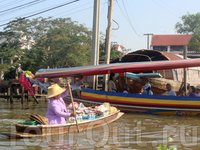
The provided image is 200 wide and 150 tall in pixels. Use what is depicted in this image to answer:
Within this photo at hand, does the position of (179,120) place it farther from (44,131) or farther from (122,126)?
(44,131)

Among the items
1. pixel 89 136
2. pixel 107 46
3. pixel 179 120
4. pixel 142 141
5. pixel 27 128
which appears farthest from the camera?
pixel 107 46

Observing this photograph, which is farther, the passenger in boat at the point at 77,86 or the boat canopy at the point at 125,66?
the passenger in boat at the point at 77,86

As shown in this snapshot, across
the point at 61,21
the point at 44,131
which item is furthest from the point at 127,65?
the point at 61,21

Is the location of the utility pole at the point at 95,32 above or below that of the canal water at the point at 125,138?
above

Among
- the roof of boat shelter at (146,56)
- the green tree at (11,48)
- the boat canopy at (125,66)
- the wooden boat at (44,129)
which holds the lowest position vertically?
the wooden boat at (44,129)

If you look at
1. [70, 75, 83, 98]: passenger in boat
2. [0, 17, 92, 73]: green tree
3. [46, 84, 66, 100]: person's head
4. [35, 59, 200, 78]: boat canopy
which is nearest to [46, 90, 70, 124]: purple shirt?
[46, 84, 66, 100]: person's head

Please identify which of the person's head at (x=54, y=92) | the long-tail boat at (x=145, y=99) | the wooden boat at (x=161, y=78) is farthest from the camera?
the wooden boat at (x=161, y=78)

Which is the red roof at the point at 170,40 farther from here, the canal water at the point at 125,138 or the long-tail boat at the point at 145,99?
the canal water at the point at 125,138

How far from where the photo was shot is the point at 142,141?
645cm

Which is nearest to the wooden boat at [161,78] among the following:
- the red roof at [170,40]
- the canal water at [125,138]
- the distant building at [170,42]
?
the canal water at [125,138]

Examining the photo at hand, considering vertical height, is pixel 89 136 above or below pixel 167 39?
below

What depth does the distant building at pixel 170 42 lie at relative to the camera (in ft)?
154

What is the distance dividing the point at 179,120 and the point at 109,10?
7327 millimetres

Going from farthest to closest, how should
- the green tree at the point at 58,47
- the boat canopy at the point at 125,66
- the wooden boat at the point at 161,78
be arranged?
the green tree at the point at 58,47, the wooden boat at the point at 161,78, the boat canopy at the point at 125,66
